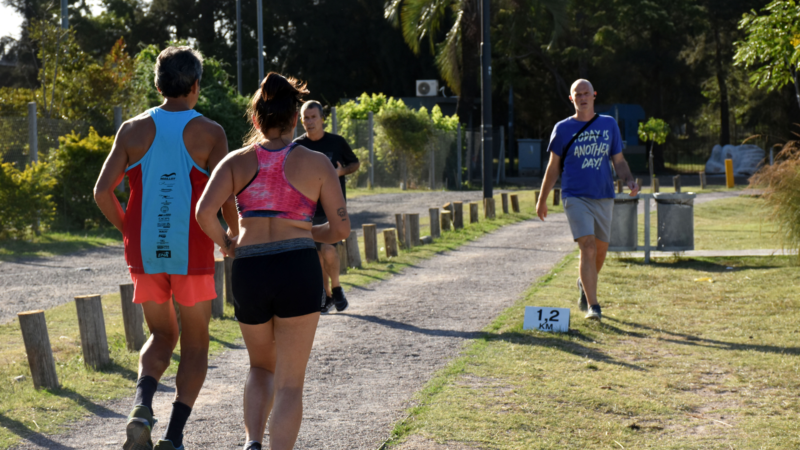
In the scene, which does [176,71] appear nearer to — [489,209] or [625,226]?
[625,226]

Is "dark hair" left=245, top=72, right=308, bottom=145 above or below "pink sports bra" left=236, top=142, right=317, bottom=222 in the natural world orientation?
above

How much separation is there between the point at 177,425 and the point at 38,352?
211 centimetres

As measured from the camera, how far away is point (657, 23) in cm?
3828

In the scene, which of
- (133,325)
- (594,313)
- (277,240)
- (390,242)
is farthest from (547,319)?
(390,242)

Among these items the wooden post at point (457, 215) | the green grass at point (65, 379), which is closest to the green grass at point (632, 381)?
the green grass at point (65, 379)

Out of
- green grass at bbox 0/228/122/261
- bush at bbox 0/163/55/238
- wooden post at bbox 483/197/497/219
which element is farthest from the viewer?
wooden post at bbox 483/197/497/219

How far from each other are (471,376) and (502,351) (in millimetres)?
754

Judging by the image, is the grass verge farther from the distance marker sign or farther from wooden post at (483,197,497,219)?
wooden post at (483,197,497,219)

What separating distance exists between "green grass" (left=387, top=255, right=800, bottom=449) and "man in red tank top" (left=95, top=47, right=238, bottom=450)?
123cm

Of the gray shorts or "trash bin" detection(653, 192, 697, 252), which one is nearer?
the gray shorts

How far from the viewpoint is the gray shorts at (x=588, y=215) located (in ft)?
22.9

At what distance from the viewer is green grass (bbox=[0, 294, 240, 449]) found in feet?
15.6

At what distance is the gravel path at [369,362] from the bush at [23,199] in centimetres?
697

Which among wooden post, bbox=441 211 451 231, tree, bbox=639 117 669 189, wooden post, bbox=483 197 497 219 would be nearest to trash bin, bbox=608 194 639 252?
wooden post, bbox=441 211 451 231
